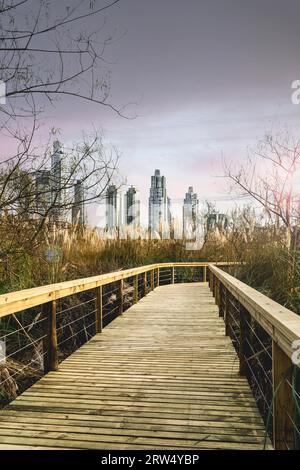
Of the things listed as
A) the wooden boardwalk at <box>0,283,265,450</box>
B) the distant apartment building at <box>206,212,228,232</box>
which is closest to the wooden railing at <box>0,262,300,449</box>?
the wooden boardwalk at <box>0,283,265,450</box>

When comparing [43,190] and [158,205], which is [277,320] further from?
[158,205]

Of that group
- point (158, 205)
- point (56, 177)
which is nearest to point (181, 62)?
point (56, 177)

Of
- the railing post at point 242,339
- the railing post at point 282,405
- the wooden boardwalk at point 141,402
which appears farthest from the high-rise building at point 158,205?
the railing post at point 282,405

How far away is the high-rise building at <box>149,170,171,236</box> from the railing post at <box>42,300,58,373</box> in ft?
26.0

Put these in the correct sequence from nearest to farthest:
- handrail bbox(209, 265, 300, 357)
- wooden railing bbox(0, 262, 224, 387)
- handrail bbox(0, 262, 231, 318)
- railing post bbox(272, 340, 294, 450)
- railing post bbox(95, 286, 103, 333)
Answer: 1. handrail bbox(209, 265, 300, 357)
2. railing post bbox(272, 340, 294, 450)
3. handrail bbox(0, 262, 231, 318)
4. wooden railing bbox(0, 262, 224, 387)
5. railing post bbox(95, 286, 103, 333)

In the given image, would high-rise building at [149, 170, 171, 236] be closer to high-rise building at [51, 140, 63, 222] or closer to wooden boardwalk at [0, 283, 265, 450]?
wooden boardwalk at [0, 283, 265, 450]

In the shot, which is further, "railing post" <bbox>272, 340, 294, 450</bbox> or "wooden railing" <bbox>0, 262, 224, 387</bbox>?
"wooden railing" <bbox>0, 262, 224, 387</bbox>

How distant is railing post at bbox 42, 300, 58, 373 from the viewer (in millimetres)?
3350

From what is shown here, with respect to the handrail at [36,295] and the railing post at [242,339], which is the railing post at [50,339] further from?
the railing post at [242,339]

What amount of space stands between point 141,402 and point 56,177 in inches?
62.7

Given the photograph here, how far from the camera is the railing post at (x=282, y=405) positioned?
171cm

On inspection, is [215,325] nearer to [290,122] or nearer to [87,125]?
[87,125]

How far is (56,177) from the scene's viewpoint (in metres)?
3.02

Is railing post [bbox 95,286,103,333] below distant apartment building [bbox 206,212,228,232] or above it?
below
